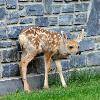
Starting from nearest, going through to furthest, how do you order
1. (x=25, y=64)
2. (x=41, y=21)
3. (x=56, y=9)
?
(x=25, y=64), (x=41, y=21), (x=56, y=9)

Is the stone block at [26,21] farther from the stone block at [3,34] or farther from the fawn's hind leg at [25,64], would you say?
the fawn's hind leg at [25,64]

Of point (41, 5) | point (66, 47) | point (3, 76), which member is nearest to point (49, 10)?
point (41, 5)

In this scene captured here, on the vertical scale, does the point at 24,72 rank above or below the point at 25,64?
below

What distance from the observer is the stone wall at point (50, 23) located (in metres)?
9.38

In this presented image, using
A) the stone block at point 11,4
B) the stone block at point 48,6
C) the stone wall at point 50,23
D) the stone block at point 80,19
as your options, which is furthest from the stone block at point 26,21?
the stone block at point 80,19

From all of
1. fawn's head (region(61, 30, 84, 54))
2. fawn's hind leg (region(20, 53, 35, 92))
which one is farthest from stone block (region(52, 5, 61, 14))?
fawn's hind leg (region(20, 53, 35, 92))

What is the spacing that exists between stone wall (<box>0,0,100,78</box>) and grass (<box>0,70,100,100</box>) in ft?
1.87

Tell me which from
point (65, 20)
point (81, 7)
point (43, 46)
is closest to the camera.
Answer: point (43, 46)

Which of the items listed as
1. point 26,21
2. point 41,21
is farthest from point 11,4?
point 41,21

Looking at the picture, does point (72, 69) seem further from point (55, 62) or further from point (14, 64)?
point (14, 64)

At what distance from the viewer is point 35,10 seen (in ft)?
32.1

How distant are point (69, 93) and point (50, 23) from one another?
5.99 feet

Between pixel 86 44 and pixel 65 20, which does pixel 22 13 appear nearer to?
pixel 65 20

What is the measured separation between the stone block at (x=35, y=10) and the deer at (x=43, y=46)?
1.04ft
